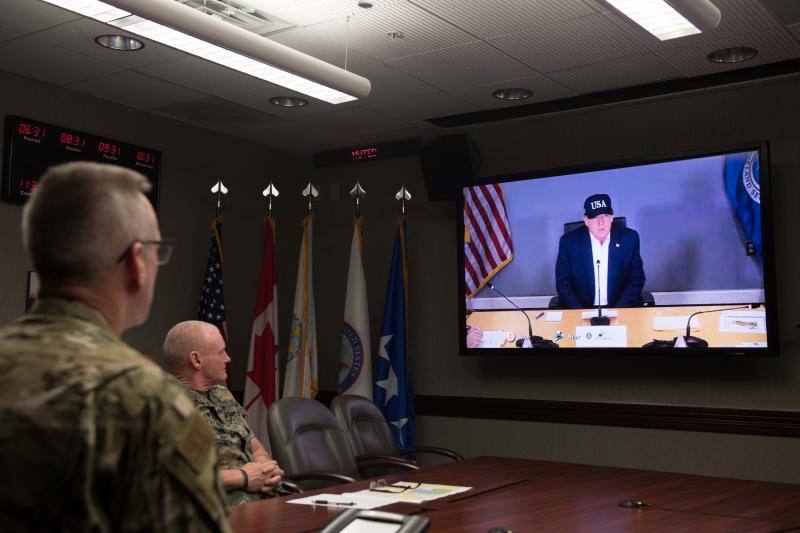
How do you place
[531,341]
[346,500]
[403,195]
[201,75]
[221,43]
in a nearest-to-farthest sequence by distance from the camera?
[346,500] < [221,43] < [201,75] < [531,341] < [403,195]

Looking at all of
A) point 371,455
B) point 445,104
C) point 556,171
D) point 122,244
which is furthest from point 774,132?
point 122,244

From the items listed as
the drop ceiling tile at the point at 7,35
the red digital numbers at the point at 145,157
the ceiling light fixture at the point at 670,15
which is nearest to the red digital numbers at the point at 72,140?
the red digital numbers at the point at 145,157

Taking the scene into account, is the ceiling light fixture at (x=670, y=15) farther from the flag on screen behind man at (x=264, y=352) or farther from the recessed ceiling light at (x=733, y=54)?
the flag on screen behind man at (x=264, y=352)

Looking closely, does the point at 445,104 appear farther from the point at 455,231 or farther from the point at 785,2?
the point at 785,2

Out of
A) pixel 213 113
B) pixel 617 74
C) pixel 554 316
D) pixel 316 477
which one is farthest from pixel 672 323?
pixel 213 113

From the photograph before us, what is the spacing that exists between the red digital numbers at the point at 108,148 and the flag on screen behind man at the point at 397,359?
210 centimetres

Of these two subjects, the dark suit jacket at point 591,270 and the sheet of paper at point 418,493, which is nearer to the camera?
the sheet of paper at point 418,493

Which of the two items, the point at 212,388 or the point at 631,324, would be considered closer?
the point at 212,388

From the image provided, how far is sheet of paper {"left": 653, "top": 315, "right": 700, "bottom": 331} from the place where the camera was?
17.4ft

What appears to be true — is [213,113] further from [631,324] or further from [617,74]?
[631,324]

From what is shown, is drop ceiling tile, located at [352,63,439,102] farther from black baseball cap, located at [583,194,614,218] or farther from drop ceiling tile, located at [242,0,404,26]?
black baseball cap, located at [583,194,614,218]

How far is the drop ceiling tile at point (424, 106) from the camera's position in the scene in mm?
5816

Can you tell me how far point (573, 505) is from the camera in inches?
127

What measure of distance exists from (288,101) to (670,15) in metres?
2.81
